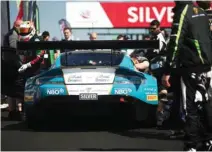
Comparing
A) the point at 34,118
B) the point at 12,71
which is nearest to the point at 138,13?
the point at 12,71

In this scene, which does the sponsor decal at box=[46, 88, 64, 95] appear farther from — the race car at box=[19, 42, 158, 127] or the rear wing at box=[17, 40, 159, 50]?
the rear wing at box=[17, 40, 159, 50]

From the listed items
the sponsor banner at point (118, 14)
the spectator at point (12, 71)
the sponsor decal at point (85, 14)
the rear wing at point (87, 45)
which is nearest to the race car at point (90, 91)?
the rear wing at point (87, 45)

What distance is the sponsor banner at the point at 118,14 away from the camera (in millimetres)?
34125

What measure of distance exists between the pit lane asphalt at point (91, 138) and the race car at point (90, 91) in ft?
0.92

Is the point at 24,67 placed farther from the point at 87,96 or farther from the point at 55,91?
the point at 87,96

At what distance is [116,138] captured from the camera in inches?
282

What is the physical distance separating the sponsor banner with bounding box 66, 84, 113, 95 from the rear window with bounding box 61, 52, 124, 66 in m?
0.76

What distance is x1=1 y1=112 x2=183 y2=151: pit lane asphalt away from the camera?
6.40m

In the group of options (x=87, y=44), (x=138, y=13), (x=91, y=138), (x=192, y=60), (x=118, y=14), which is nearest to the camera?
(x=192, y=60)

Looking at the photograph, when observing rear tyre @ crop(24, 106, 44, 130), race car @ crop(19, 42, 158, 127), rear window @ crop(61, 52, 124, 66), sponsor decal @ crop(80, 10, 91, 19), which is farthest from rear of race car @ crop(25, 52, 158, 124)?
sponsor decal @ crop(80, 10, 91, 19)

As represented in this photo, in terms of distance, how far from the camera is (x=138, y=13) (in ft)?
114

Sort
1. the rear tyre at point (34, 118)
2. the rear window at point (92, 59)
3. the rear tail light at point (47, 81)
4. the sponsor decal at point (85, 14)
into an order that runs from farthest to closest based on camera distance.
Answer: the sponsor decal at point (85, 14) → the rear window at point (92, 59) → the rear tyre at point (34, 118) → the rear tail light at point (47, 81)

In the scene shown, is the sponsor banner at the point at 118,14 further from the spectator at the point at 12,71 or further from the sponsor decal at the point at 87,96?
the sponsor decal at the point at 87,96

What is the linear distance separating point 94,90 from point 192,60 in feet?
7.62
